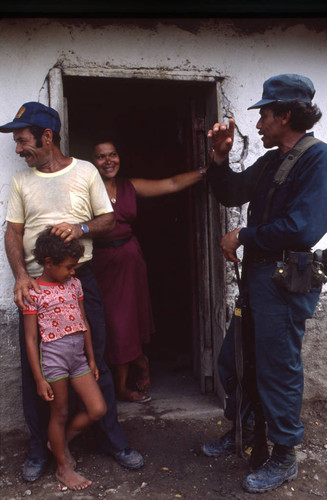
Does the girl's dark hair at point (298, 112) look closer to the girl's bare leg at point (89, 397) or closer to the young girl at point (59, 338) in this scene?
the young girl at point (59, 338)

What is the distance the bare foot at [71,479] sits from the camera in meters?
2.90

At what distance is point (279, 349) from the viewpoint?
272 cm

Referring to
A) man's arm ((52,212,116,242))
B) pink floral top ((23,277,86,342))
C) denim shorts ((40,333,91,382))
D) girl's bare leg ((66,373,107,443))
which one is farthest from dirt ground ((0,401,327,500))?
man's arm ((52,212,116,242))

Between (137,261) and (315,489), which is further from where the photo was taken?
(137,261)

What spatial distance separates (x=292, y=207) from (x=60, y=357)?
1493 mm

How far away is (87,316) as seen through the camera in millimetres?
3113

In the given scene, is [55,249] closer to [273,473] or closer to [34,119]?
[34,119]

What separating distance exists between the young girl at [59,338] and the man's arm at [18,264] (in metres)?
0.04

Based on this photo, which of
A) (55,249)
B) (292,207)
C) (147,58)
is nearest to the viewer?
(292,207)

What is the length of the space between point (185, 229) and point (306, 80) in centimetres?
300

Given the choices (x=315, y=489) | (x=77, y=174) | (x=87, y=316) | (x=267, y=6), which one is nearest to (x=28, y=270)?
(x=87, y=316)

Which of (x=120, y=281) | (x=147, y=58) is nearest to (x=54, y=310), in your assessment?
(x=120, y=281)

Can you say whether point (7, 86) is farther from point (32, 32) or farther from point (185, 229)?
point (185, 229)

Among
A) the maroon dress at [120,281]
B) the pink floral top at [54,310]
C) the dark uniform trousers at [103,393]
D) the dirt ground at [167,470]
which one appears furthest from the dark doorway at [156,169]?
the pink floral top at [54,310]
